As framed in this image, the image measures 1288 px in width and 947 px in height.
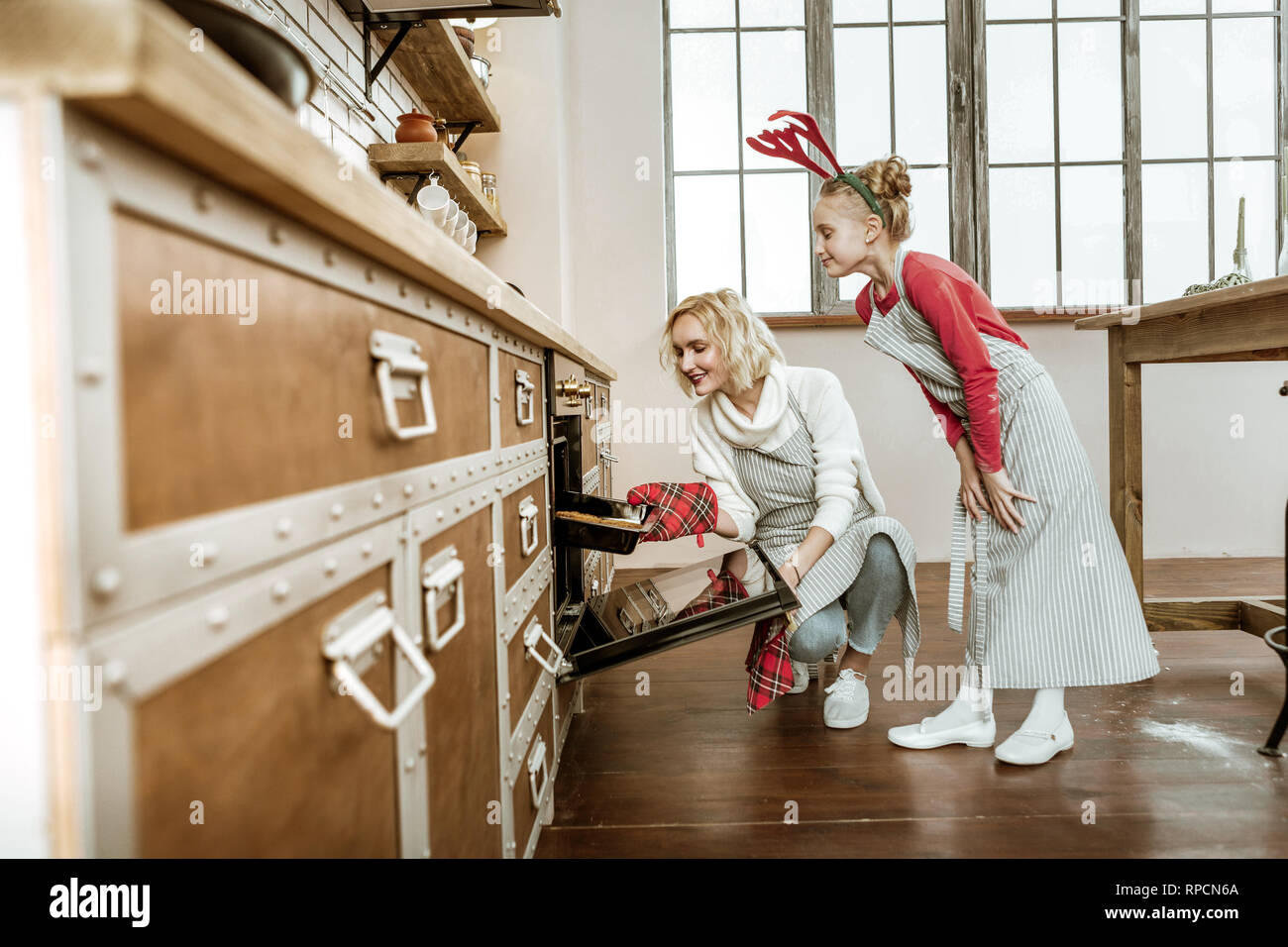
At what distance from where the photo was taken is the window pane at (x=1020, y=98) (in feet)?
11.6

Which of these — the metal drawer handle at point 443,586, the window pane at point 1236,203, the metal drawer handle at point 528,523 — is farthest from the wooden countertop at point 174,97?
the window pane at point 1236,203

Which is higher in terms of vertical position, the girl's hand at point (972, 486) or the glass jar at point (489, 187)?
the glass jar at point (489, 187)

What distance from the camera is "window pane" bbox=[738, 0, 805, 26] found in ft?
11.6

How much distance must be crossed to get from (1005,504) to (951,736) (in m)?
0.49

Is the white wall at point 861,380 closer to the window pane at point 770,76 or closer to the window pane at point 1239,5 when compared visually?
the window pane at point 770,76

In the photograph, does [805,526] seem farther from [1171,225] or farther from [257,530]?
[1171,225]

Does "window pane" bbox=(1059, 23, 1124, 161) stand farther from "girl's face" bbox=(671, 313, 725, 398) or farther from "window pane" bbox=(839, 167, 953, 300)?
"girl's face" bbox=(671, 313, 725, 398)

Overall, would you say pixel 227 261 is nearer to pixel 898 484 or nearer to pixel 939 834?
pixel 939 834

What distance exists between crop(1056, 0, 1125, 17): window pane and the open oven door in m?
3.29

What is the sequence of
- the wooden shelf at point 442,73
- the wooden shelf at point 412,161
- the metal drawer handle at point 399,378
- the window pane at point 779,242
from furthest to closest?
1. the window pane at point 779,242
2. the wooden shelf at point 442,73
3. the wooden shelf at point 412,161
4. the metal drawer handle at point 399,378

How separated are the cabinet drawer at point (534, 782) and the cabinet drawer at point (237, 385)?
24.7 inches

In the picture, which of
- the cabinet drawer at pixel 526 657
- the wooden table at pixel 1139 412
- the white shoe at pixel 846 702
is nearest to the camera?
the cabinet drawer at pixel 526 657

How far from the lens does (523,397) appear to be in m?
1.23

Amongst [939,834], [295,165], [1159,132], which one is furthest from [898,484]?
[295,165]
